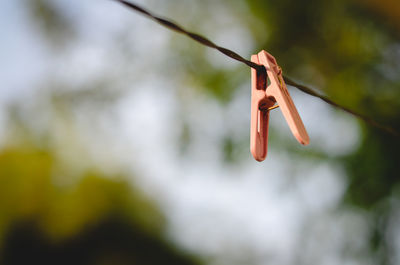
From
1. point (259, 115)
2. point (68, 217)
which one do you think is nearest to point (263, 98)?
point (259, 115)

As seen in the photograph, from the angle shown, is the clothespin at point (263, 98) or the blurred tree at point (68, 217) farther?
the blurred tree at point (68, 217)

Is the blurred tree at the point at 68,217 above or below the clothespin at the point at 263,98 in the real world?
above

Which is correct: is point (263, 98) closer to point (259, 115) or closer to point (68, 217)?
point (259, 115)

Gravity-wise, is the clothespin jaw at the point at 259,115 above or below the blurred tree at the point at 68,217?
below

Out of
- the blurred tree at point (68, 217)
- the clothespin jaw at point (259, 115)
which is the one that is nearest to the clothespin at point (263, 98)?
the clothespin jaw at point (259, 115)

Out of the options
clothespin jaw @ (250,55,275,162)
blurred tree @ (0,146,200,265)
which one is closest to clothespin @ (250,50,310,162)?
clothespin jaw @ (250,55,275,162)

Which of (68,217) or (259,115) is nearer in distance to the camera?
(259,115)

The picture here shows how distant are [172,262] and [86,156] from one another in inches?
223

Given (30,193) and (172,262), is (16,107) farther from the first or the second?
(172,262)

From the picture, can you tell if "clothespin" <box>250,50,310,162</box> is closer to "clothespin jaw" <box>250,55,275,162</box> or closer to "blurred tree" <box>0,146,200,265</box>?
"clothespin jaw" <box>250,55,275,162</box>

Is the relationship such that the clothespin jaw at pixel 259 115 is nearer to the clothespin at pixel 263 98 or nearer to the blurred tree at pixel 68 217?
the clothespin at pixel 263 98

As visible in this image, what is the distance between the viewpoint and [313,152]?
4668mm

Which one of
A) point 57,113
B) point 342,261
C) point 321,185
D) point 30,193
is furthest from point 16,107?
point 342,261

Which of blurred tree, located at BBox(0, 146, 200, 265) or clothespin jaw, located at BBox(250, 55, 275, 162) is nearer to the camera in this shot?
clothespin jaw, located at BBox(250, 55, 275, 162)
